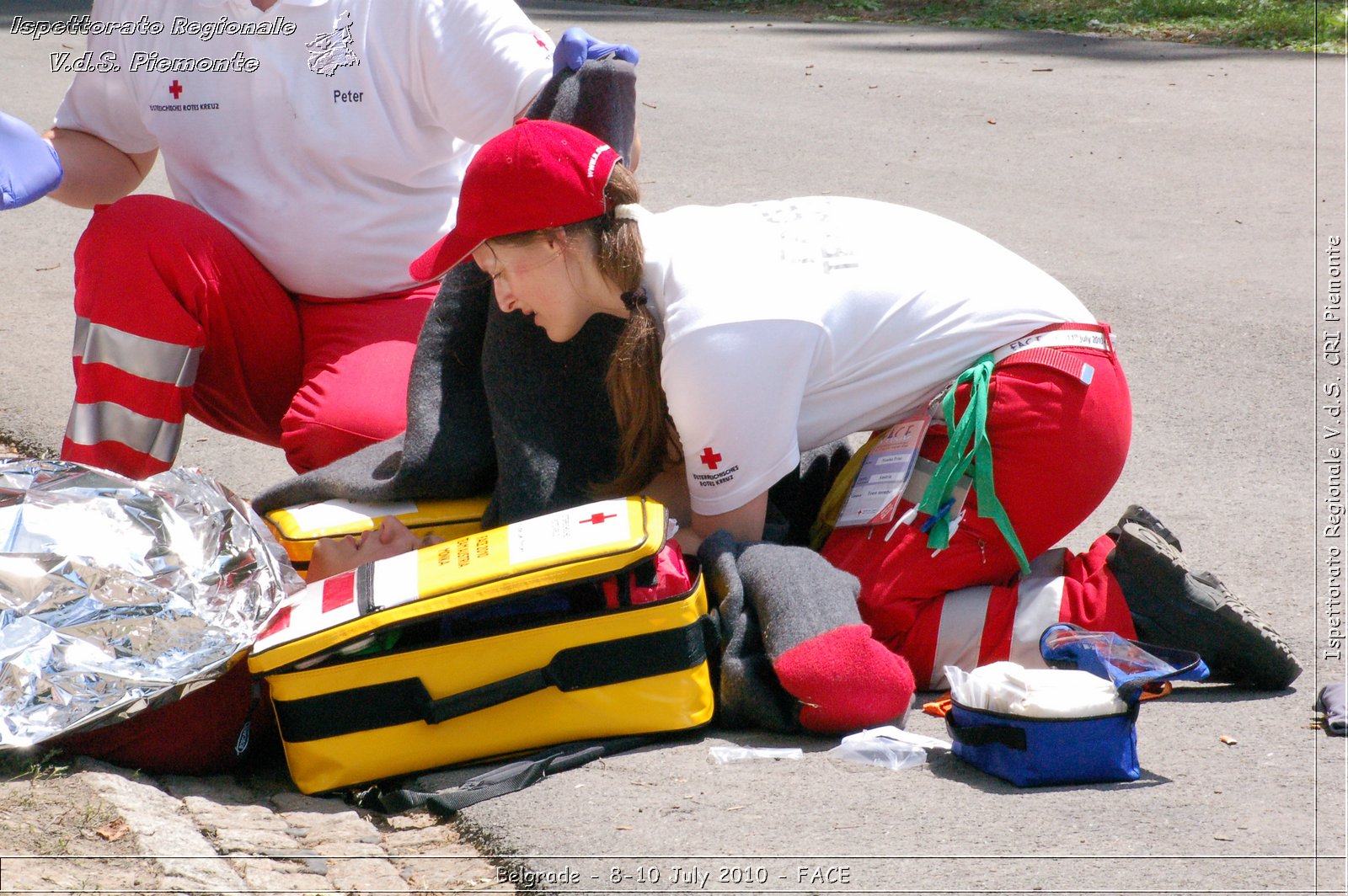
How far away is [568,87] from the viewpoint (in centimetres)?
312

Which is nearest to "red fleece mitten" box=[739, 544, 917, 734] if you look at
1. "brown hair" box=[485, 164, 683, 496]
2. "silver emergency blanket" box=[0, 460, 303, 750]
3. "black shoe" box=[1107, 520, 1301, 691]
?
"brown hair" box=[485, 164, 683, 496]

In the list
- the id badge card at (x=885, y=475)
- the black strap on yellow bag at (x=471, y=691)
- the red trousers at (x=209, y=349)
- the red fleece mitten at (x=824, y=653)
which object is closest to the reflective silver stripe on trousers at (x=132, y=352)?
the red trousers at (x=209, y=349)

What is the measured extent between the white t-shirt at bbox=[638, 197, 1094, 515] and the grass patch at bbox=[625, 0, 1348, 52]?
802cm

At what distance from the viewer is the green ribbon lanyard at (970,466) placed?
8.91 feet

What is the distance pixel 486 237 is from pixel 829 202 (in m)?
0.74

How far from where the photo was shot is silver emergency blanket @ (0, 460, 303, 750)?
2.30 m

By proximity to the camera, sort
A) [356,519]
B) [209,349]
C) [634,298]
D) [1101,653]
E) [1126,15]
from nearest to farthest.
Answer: [1101,653] < [634,298] < [356,519] < [209,349] < [1126,15]

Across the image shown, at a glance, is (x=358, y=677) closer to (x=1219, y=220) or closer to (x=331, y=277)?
(x=331, y=277)

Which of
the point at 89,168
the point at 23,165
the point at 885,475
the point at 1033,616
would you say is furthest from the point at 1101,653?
the point at 89,168

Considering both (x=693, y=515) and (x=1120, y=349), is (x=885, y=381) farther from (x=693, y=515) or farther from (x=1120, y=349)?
(x=1120, y=349)

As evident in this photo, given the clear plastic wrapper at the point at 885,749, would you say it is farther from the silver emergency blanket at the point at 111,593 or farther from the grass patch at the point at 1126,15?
the grass patch at the point at 1126,15

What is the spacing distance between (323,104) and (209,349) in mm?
648

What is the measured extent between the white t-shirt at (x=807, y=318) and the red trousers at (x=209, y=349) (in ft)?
2.85

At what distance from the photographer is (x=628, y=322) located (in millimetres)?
2773
